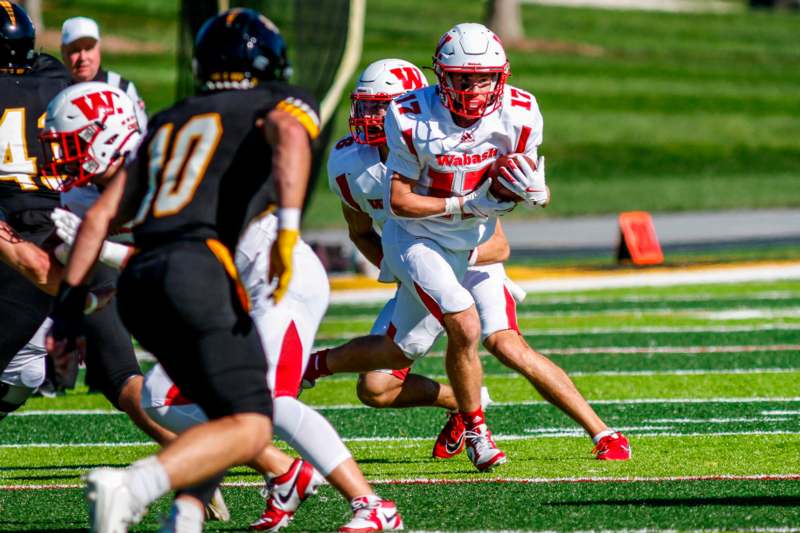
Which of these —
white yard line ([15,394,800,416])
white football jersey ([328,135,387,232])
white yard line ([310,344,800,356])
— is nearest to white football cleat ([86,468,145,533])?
white football jersey ([328,135,387,232])

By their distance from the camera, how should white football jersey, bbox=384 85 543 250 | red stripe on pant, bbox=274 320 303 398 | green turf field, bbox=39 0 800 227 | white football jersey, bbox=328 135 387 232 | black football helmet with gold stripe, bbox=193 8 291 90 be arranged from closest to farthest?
black football helmet with gold stripe, bbox=193 8 291 90 < red stripe on pant, bbox=274 320 303 398 < white football jersey, bbox=384 85 543 250 < white football jersey, bbox=328 135 387 232 < green turf field, bbox=39 0 800 227

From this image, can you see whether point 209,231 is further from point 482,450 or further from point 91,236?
point 482,450

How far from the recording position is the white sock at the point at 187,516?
411 cm

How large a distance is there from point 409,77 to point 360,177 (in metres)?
0.52

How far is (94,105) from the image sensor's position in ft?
15.4

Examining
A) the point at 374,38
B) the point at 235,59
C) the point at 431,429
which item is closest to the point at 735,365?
the point at 431,429

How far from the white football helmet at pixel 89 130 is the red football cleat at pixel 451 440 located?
2.08 m

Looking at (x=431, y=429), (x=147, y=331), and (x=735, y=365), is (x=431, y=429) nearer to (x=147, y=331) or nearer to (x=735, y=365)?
(x=735, y=365)

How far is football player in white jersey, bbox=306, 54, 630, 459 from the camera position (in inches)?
239

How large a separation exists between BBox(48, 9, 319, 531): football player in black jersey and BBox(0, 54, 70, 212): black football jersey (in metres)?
1.46

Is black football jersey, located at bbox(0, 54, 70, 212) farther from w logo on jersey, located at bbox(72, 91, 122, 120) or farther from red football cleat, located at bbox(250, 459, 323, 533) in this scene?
red football cleat, located at bbox(250, 459, 323, 533)

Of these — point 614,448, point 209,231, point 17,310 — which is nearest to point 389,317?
point 614,448

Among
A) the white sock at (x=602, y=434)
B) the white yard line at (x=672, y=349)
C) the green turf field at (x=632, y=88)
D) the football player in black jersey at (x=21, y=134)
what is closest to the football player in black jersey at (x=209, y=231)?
the football player in black jersey at (x=21, y=134)

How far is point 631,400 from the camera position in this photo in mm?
7660
